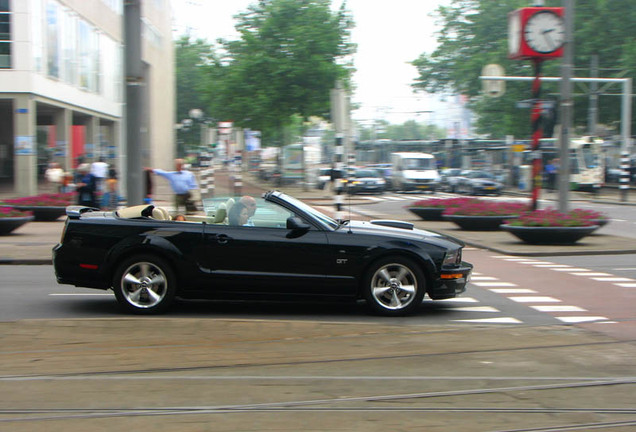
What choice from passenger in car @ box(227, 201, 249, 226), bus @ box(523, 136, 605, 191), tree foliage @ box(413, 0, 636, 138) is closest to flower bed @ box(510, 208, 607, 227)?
passenger in car @ box(227, 201, 249, 226)

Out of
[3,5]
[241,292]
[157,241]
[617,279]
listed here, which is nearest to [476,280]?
[617,279]

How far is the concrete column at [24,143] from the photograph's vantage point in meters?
32.3

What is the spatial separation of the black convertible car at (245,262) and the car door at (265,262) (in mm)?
11

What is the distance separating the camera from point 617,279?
12.0 meters

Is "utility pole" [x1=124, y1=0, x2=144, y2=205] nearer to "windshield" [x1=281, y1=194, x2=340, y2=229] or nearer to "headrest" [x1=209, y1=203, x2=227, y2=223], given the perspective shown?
"headrest" [x1=209, y1=203, x2=227, y2=223]

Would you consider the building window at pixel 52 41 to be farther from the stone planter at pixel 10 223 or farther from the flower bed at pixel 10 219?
the stone planter at pixel 10 223

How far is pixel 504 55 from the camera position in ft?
173

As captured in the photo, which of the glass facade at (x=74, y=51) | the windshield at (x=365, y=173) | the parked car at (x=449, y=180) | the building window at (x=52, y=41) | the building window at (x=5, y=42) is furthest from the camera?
the parked car at (x=449, y=180)

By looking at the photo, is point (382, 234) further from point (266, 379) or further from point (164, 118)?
point (164, 118)

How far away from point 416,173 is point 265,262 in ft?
133

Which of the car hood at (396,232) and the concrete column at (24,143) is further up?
the concrete column at (24,143)

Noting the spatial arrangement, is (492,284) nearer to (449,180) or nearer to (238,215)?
(238,215)

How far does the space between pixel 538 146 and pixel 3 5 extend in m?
23.0

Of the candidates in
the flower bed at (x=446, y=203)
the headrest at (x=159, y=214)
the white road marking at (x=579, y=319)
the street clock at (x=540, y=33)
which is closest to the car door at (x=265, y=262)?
the headrest at (x=159, y=214)
